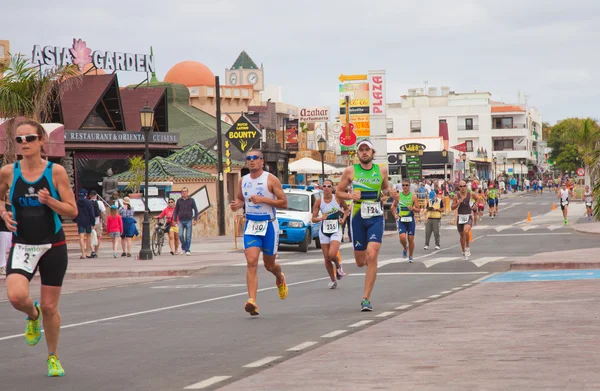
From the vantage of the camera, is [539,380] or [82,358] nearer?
[539,380]

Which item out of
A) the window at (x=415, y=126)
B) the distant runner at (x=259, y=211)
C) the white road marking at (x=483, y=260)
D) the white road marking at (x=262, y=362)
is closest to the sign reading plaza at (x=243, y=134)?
the white road marking at (x=483, y=260)

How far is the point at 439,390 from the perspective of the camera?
7.02 metres

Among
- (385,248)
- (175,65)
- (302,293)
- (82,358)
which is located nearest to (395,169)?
(175,65)

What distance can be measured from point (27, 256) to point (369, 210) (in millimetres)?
6193

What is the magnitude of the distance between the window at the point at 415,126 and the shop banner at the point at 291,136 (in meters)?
61.4

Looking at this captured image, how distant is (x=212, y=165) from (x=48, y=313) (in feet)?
129

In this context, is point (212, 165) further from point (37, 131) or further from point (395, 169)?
point (395, 169)

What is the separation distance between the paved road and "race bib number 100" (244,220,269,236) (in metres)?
1.05

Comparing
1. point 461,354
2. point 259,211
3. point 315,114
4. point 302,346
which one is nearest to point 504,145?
point 315,114

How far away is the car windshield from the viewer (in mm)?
32812

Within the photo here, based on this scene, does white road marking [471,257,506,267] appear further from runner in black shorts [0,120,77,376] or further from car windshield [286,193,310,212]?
runner in black shorts [0,120,77,376]

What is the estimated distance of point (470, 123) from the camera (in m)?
139

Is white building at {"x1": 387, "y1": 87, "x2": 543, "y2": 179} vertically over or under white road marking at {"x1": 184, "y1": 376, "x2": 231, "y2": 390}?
over

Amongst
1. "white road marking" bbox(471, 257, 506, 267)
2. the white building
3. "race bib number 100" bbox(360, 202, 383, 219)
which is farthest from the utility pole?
the white building
